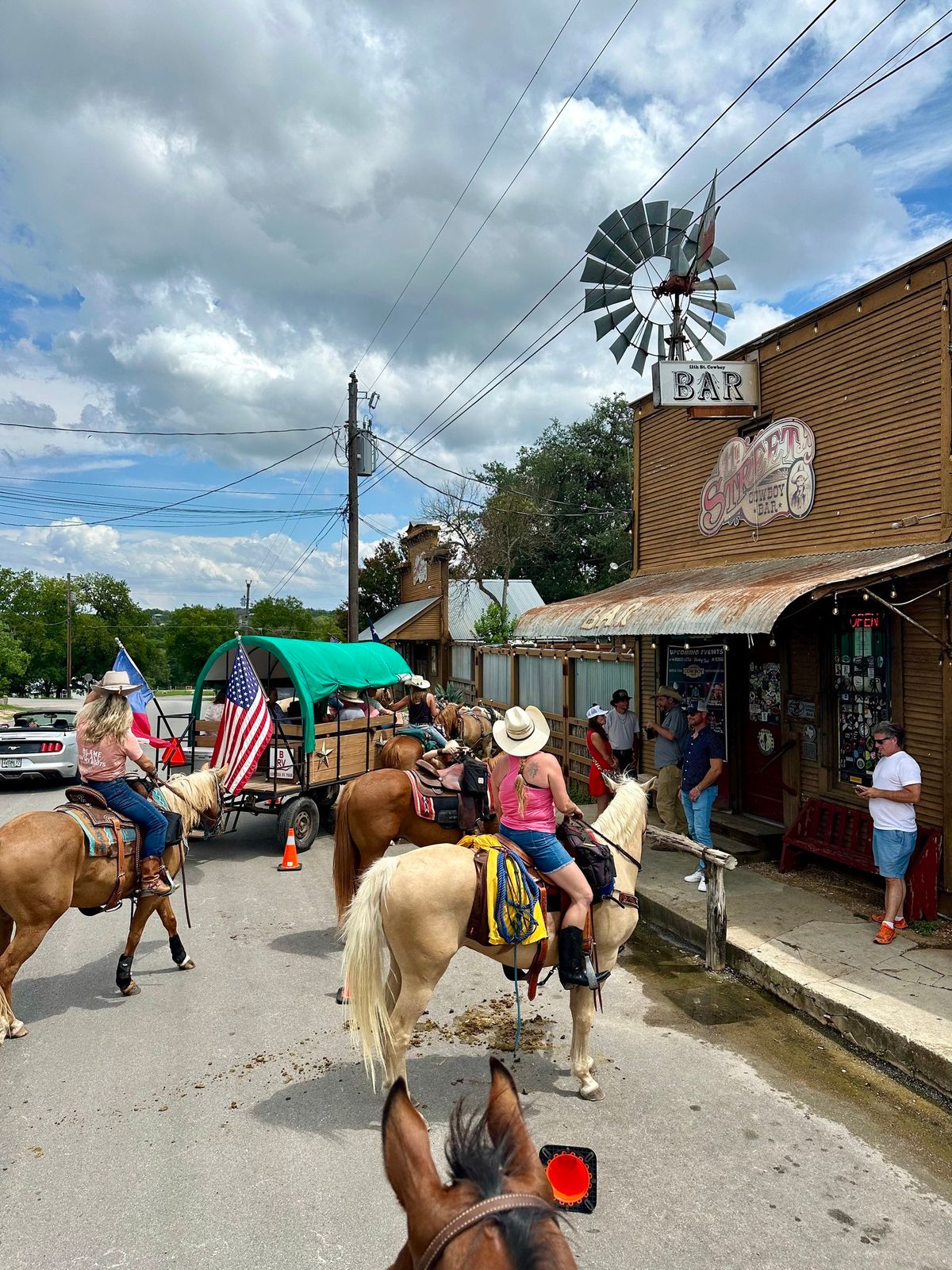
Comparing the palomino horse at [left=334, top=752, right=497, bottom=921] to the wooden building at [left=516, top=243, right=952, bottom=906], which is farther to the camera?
the wooden building at [left=516, top=243, right=952, bottom=906]

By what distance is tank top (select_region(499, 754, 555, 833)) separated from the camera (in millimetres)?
4759

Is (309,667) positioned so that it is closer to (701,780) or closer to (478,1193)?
(701,780)

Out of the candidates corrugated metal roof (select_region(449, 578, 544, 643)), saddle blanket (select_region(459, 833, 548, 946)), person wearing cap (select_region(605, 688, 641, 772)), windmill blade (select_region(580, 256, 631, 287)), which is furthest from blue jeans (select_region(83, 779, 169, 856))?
corrugated metal roof (select_region(449, 578, 544, 643))

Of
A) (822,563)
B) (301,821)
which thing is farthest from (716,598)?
(301,821)

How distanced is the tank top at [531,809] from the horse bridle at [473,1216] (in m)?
3.29

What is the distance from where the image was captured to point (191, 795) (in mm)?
6953

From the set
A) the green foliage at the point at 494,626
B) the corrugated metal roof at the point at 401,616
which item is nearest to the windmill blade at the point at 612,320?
the green foliage at the point at 494,626

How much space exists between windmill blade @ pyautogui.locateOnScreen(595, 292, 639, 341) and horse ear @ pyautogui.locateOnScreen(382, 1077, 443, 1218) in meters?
10.5

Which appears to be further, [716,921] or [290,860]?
[290,860]

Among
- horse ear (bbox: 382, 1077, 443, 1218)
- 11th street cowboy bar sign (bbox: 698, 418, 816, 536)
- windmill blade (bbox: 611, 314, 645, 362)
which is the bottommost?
horse ear (bbox: 382, 1077, 443, 1218)

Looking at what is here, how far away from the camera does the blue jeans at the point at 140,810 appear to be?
5.91m

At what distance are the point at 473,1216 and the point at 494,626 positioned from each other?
2372 cm

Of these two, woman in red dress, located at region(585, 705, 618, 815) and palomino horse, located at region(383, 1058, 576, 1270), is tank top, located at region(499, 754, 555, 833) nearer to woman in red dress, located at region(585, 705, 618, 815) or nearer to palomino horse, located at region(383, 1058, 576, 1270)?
palomino horse, located at region(383, 1058, 576, 1270)

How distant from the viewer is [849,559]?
7809 mm
